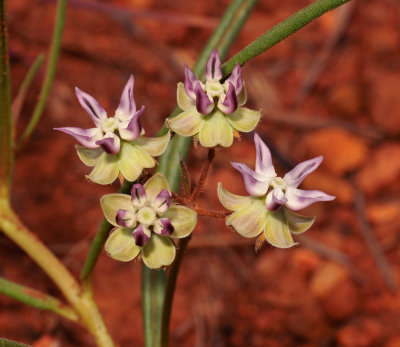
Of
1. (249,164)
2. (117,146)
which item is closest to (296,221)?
(117,146)

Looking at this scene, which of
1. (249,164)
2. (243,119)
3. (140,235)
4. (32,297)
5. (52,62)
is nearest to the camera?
(140,235)

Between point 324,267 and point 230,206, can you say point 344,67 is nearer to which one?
point 324,267

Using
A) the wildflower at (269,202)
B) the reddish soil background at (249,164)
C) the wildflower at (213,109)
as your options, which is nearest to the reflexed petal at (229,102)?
the wildflower at (213,109)

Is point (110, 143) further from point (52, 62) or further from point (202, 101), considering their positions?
point (52, 62)

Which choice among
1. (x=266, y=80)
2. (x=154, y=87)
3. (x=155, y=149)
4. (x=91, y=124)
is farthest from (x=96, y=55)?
(x=155, y=149)

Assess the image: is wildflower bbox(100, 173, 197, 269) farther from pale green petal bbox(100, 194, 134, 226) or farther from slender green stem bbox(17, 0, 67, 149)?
slender green stem bbox(17, 0, 67, 149)

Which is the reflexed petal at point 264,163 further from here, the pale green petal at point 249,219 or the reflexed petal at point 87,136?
the reflexed petal at point 87,136
